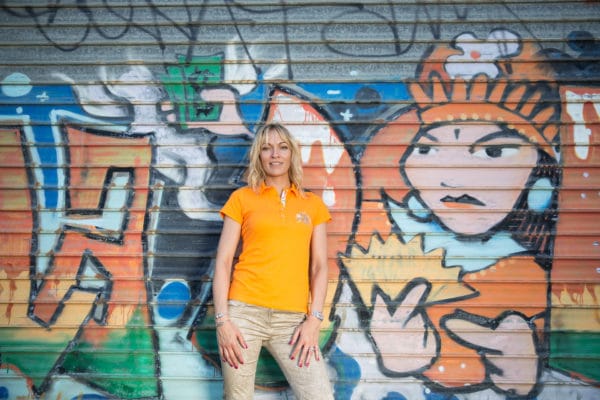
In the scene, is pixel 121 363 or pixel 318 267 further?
pixel 121 363

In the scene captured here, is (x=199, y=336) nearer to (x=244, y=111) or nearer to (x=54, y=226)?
(x=54, y=226)

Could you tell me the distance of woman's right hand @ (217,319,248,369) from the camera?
2.53 metres

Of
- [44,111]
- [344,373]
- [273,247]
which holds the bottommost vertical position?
[344,373]

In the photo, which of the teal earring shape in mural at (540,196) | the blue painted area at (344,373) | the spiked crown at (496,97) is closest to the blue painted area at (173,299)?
the blue painted area at (344,373)

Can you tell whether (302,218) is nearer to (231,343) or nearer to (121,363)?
(231,343)

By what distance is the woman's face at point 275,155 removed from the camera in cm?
274

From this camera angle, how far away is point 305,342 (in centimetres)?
259

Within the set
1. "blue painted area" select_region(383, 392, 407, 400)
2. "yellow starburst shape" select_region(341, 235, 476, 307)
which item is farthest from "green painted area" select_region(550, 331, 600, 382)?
"blue painted area" select_region(383, 392, 407, 400)

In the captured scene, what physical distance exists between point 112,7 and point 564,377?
3.73m

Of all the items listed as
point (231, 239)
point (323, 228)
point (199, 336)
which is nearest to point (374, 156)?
point (323, 228)

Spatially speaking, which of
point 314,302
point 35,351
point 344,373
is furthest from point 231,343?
point 35,351

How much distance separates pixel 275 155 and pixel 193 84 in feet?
3.11

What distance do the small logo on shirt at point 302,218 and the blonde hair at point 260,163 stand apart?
0.49 ft

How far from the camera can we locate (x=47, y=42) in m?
3.33
